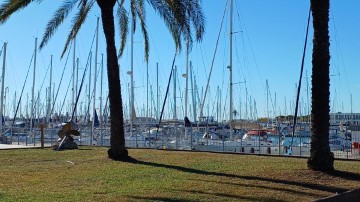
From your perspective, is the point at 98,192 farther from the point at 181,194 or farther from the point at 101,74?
the point at 101,74

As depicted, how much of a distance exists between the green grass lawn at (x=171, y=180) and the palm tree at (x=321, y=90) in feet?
1.55

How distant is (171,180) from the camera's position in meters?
12.7

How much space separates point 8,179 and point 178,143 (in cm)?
1891

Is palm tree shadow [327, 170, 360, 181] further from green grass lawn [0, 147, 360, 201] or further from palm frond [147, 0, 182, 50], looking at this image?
palm frond [147, 0, 182, 50]

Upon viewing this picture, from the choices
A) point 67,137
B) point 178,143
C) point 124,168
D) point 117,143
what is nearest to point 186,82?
point 178,143

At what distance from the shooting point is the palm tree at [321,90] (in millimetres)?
13602

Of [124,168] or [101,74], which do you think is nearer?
[124,168]

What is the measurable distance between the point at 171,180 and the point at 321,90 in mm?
4675

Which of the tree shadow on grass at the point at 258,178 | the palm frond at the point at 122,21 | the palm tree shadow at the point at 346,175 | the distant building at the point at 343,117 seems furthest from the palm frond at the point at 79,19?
the distant building at the point at 343,117

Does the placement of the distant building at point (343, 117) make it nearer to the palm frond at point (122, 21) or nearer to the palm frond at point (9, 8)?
the palm frond at point (122, 21)

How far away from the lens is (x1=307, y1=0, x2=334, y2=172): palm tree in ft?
44.6

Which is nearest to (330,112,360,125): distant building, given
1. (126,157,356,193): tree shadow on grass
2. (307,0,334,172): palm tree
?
(126,157,356,193): tree shadow on grass

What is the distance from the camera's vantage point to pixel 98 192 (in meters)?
10.7

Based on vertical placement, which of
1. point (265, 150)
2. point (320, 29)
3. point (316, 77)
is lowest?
point (265, 150)
